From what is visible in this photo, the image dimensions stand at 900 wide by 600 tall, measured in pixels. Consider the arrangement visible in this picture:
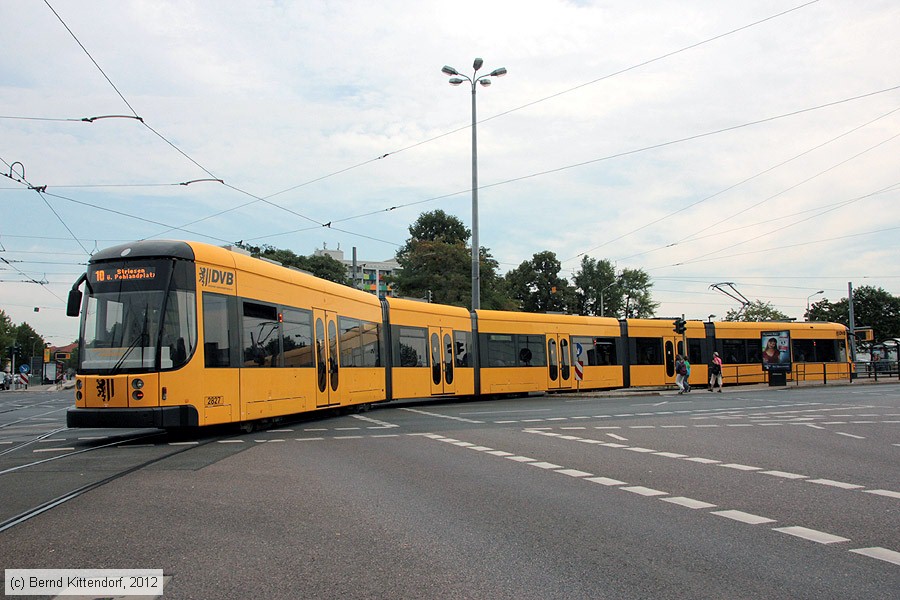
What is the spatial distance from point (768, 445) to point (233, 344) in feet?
29.9

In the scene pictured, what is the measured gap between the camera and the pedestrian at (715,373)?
31.7 meters

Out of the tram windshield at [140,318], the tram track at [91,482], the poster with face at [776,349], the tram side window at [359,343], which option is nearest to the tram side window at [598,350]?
the poster with face at [776,349]

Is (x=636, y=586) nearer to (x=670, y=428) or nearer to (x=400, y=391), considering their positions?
(x=670, y=428)

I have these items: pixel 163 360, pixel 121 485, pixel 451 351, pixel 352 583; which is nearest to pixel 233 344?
pixel 163 360

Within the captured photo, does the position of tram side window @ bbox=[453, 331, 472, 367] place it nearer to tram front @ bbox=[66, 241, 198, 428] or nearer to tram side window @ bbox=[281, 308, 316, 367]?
tram side window @ bbox=[281, 308, 316, 367]

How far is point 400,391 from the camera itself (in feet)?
75.6

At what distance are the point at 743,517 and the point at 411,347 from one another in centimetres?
1769

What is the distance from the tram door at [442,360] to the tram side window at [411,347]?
449 mm

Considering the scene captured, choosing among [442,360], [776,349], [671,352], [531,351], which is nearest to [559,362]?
[531,351]

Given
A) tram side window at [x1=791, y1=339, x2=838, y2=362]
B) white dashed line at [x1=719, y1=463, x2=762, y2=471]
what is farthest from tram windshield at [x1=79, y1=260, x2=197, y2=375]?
tram side window at [x1=791, y1=339, x2=838, y2=362]

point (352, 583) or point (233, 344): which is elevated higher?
point (233, 344)

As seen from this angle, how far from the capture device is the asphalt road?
4715 mm

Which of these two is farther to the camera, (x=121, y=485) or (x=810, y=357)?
(x=810, y=357)

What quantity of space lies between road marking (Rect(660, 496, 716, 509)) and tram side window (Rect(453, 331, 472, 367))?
61.8 feet
